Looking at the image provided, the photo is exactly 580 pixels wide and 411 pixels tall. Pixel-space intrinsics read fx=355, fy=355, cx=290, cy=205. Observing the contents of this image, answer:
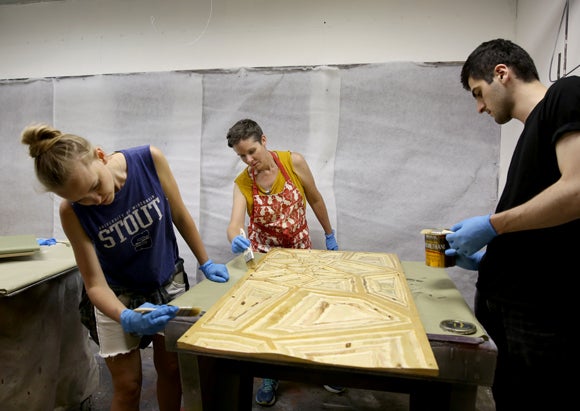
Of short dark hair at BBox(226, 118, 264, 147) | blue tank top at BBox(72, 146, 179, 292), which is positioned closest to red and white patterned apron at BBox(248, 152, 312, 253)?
short dark hair at BBox(226, 118, 264, 147)

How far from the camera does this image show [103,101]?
8.67 ft

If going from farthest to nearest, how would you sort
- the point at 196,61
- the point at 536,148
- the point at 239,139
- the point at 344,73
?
the point at 196,61
the point at 344,73
the point at 239,139
the point at 536,148

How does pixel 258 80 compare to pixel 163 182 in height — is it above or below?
above

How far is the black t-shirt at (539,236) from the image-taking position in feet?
3.18

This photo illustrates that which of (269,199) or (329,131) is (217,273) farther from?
(329,131)

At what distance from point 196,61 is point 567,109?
88.4 inches

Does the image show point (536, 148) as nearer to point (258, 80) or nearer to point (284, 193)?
point (284, 193)

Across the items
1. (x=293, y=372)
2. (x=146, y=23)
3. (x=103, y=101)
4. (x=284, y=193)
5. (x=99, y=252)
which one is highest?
(x=146, y=23)

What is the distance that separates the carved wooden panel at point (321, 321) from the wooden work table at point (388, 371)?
0.08 feet

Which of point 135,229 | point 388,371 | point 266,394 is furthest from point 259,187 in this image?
point 388,371

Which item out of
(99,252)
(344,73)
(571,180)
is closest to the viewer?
(571,180)

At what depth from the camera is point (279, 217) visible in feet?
6.38

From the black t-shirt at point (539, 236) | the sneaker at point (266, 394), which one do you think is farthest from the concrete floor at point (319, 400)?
the black t-shirt at point (539, 236)

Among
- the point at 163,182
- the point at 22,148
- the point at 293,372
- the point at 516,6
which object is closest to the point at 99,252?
the point at 163,182
